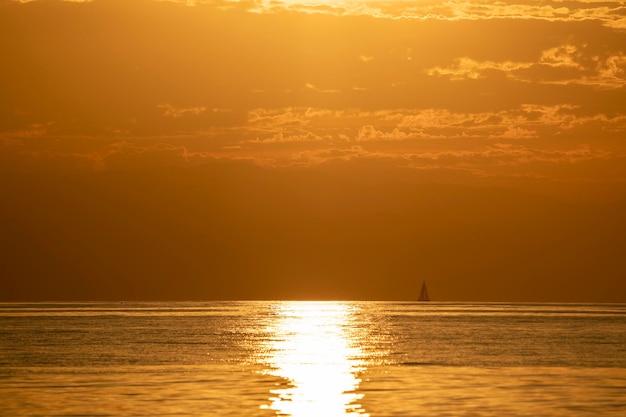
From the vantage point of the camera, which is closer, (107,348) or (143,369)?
(143,369)

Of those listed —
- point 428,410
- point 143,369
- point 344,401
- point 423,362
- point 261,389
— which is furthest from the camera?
point 423,362

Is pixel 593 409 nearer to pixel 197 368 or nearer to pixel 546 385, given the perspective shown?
pixel 546 385

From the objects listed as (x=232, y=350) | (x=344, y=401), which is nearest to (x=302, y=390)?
(x=344, y=401)

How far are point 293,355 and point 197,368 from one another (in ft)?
58.7

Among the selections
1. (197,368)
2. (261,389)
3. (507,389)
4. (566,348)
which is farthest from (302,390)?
(566,348)

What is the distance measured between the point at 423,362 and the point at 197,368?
619 inches

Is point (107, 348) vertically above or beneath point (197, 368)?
above

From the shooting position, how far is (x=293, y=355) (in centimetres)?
8656

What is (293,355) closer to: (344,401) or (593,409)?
(344,401)

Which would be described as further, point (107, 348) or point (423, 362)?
point (107, 348)

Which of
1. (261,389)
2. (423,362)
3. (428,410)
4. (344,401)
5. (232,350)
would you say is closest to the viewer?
(428,410)

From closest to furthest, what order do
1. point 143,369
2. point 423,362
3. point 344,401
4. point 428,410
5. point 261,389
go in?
point 428,410
point 344,401
point 261,389
point 143,369
point 423,362

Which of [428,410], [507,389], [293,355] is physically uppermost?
[293,355]

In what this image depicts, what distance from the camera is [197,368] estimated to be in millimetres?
69625
